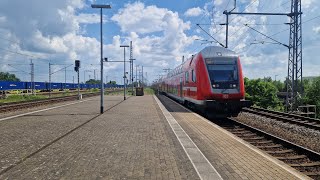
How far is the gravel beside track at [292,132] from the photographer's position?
11863 mm

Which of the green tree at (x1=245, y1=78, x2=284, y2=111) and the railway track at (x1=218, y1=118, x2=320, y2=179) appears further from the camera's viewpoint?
the green tree at (x1=245, y1=78, x2=284, y2=111)

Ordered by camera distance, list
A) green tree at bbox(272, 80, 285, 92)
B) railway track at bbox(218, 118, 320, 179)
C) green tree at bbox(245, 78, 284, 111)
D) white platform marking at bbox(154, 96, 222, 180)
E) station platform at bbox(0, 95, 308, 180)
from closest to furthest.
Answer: white platform marking at bbox(154, 96, 222, 180), station platform at bbox(0, 95, 308, 180), railway track at bbox(218, 118, 320, 179), green tree at bbox(245, 78, 284, 111), green tree at bbox(272, 80, 285, 92)

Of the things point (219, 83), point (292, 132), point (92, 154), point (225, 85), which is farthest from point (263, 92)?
point (92, 154)

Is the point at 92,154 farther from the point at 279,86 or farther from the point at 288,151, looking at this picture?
the point at 279,86

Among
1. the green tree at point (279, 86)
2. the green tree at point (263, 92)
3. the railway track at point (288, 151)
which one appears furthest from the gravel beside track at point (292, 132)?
the green tree at point (279, 86)

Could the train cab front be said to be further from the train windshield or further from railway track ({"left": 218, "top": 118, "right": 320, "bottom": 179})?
railway track ({"left": 218, "top": 118, "right": 320, "bottom": 179})

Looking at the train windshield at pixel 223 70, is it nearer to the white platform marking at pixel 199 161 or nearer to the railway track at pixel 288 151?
the railway track at pixel 288 151

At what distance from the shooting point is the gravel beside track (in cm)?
1186

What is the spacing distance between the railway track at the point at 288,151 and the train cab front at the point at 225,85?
267 cm

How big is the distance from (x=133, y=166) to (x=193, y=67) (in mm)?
13664

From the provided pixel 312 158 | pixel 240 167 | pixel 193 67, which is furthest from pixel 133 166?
pixel 193 67

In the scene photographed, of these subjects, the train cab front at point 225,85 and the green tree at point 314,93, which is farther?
the green tree at point 314,93

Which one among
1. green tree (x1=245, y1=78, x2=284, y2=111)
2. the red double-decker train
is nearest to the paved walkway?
the red double-decker train

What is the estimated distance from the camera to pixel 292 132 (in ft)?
46.3
